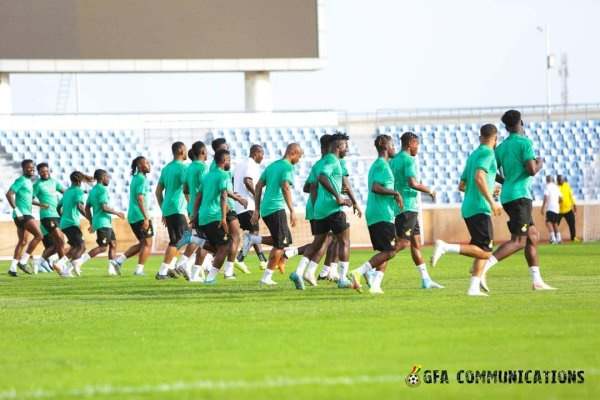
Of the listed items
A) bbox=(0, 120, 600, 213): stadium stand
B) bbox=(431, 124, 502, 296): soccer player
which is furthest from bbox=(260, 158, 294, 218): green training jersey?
bbox=(0, 120, 600, 213): stadium stand

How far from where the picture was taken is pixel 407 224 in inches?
726

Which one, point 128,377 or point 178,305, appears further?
point 178,305

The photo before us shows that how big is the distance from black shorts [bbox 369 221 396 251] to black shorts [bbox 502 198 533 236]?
1.45 meters

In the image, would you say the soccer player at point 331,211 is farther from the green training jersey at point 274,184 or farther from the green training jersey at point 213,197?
the green training jersey at point 213,197

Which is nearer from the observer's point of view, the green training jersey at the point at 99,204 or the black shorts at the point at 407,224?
the black shorts at the point at 407,224

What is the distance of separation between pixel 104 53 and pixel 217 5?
3644mm

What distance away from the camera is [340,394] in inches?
334

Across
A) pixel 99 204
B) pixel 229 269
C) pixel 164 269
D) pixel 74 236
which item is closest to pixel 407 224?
pixel 229 269

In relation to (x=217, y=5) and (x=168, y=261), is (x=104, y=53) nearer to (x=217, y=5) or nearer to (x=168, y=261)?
(x=217, y=5)

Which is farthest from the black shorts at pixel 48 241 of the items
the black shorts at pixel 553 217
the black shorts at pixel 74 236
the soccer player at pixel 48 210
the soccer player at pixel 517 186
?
the black shorts at pixel 553 217

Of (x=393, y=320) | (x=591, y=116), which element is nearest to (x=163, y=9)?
(x=591, y=116)

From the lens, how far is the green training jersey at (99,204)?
2569 cm

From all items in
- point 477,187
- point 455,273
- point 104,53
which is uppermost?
point 104,53

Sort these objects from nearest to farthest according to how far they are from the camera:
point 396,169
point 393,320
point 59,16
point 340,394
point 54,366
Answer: point 340,394 < point 54,366 < point 393,320 < point 396,169 < point 59,16
